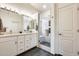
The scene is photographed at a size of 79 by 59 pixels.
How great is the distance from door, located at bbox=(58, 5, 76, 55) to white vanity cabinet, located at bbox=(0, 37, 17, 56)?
67.0 inches

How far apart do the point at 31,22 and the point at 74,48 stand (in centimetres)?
306

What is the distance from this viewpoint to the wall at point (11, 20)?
3.39 m

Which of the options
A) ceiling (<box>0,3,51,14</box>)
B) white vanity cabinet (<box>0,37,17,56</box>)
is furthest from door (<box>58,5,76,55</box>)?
white vanity cabinet (<box>0,37,17,56</box>)

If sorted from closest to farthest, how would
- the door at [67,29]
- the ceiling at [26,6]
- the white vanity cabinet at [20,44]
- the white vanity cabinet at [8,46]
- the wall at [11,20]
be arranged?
the white vanity cabinet at [8,46] < the door at [67,29] < the wall at [11,20] < the white vanity cabinet at [20,44] < the ceiling at [26,6]

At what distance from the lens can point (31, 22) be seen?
5359mm

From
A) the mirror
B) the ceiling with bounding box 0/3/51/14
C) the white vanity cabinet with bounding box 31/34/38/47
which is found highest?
the ceiling with bounding box 0/3/51/14

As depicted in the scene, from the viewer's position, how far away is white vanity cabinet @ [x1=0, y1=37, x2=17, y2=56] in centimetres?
267

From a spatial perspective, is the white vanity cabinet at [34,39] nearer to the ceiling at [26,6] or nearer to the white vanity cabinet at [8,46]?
the ceiling at [26,6]

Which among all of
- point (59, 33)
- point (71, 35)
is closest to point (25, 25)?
point (59, 33)

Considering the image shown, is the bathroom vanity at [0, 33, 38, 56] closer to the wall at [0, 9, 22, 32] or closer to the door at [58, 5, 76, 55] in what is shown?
the wall at [0, 9, 22, 32]

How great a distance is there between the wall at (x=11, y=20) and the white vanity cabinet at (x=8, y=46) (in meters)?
0.73

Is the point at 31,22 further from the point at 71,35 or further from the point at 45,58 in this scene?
the point at 45,58

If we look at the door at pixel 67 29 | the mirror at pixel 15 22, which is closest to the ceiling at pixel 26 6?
the mirror at pixel 15 22

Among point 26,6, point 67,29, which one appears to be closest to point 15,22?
point 26,6
